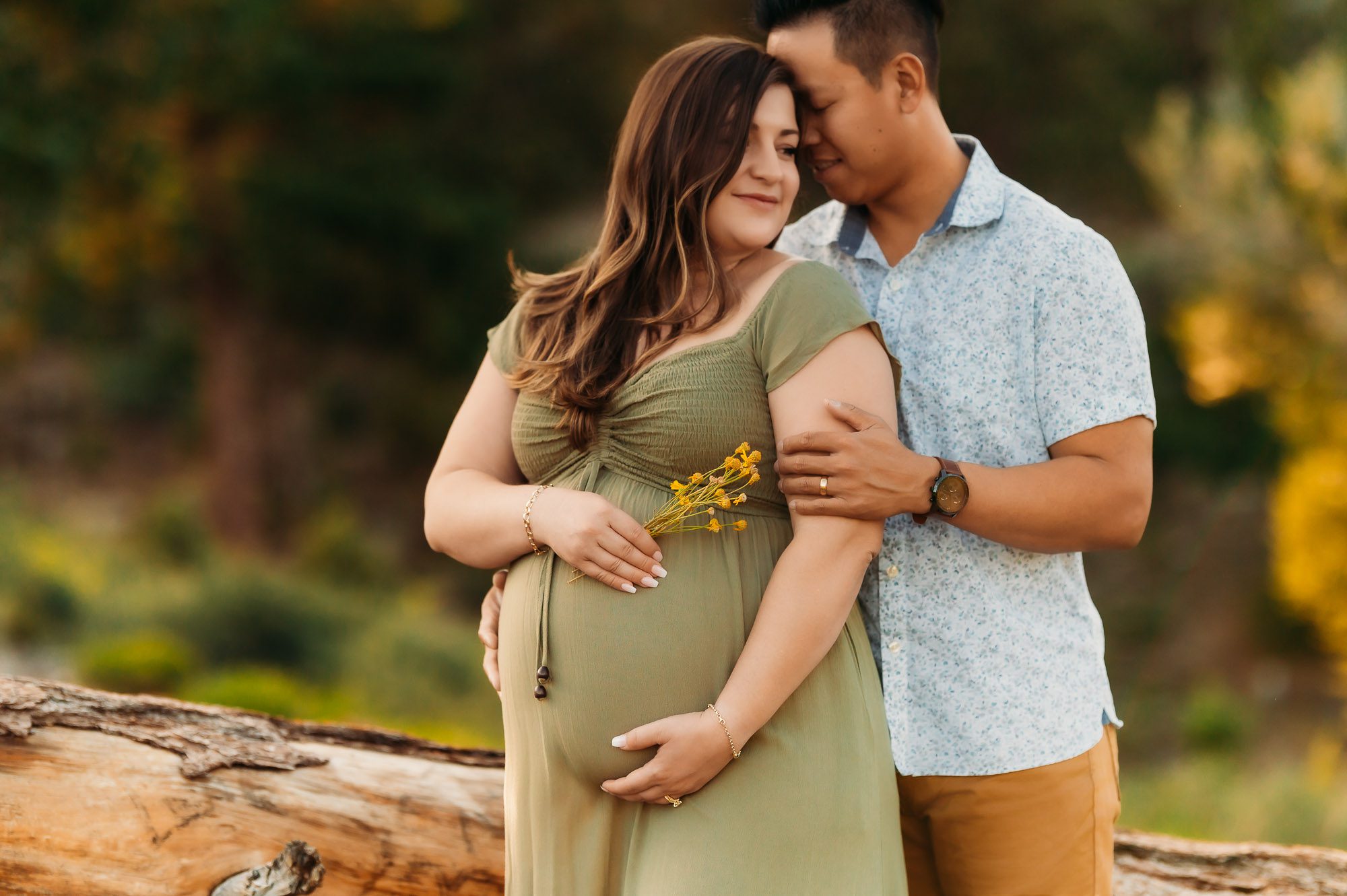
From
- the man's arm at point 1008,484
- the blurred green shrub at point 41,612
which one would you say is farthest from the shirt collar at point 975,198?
the blurred green shrub at point 41,612

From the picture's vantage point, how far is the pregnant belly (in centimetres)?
191

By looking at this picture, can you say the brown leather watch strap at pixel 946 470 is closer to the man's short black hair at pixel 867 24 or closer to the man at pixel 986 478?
the man at pixel 986 478

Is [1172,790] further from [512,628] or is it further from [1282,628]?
[512,628]

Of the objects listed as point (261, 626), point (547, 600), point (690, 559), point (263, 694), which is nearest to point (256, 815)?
point (547, 600)

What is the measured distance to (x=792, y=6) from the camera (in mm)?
2334

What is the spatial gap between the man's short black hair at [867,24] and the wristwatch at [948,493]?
808 mm

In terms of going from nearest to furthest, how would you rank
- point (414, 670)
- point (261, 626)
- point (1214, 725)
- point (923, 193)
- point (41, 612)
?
point (923, 193), point (1214, 725), point (414, 670), point (41, 612), point (261, 626)

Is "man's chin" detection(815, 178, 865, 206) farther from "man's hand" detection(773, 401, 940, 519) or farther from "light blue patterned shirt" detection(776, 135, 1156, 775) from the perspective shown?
"man's hand" detection(773, 401, 940, 519)

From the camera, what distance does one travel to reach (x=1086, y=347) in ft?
6.82

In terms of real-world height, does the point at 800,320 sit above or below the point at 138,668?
below

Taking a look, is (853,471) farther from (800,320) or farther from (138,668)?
(138,668)

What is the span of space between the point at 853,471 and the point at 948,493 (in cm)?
23

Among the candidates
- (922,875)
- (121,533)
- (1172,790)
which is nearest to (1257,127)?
(1172,790)

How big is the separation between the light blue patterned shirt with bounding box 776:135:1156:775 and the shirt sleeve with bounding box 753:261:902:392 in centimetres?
26
